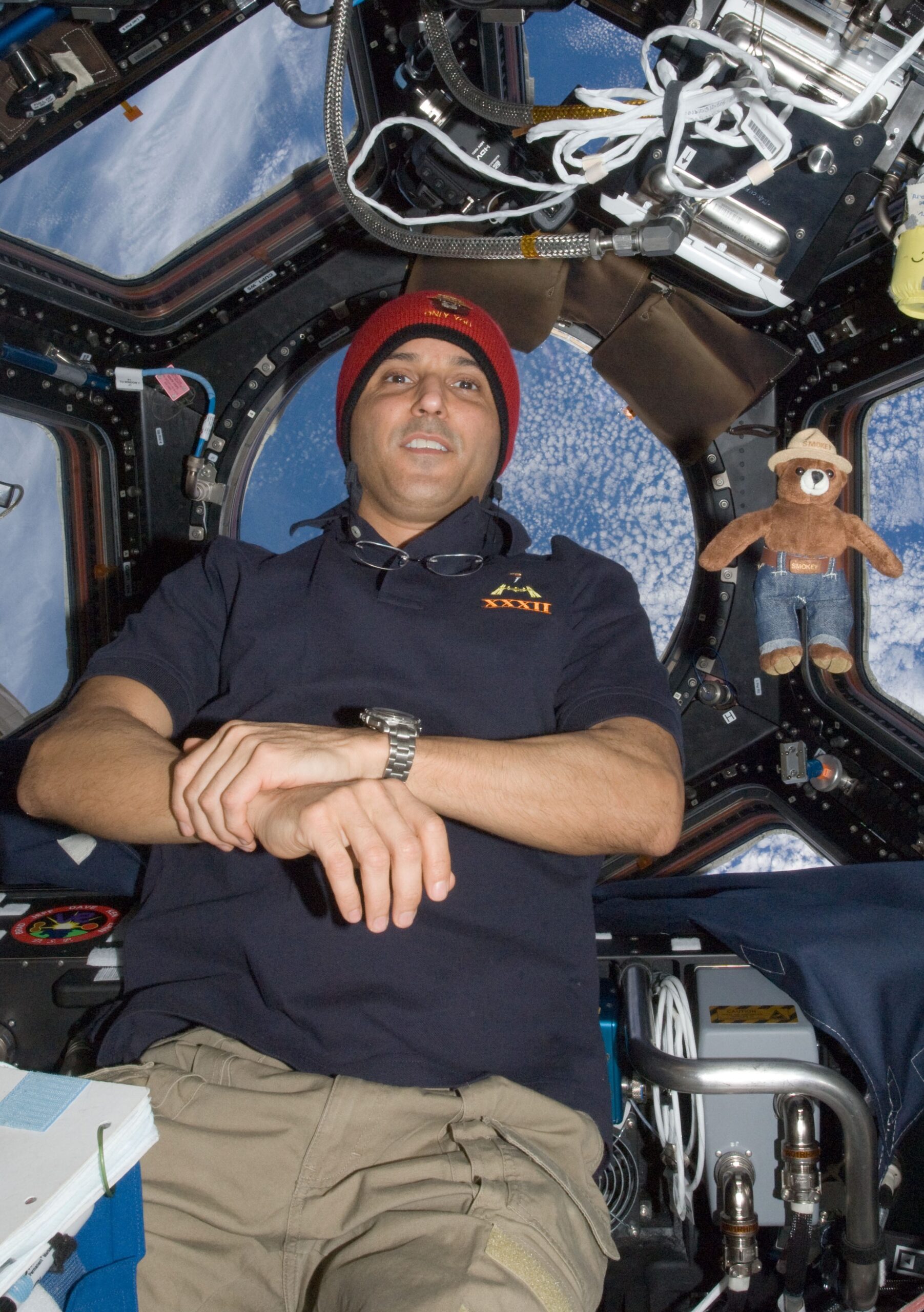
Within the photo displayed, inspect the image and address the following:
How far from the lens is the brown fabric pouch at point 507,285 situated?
128 inches

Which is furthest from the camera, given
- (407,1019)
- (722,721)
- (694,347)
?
(722,721)

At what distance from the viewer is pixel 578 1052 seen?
1.66m

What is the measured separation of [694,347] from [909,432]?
0.84 m

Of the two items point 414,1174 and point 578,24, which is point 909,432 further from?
point 414,1174

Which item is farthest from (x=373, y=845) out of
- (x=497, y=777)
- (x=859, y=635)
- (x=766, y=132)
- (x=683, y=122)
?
(x=859, y=635)

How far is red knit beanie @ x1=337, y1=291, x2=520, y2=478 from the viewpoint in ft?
7.80

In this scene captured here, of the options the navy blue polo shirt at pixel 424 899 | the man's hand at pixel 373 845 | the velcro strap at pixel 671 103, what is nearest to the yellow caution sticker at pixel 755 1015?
the navy blue polo shirt at pixel 424 899

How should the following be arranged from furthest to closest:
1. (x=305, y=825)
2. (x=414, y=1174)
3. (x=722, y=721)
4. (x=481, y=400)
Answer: (x=722, y=721), (x=481, y=400), (x=414, y=1174), (x=305, y=825)

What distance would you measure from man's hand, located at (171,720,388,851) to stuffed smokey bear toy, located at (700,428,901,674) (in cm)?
206

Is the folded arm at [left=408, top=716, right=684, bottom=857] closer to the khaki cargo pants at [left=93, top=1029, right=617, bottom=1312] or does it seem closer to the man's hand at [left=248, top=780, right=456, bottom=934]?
the man's hand at [left=248, top=780, right=456, bottom=934]

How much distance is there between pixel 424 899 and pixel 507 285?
97.0 inches

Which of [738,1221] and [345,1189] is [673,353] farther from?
[345,1189]

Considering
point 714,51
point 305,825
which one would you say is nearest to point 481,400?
point 714,51

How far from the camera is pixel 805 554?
3.04 m
